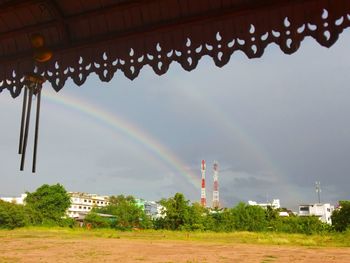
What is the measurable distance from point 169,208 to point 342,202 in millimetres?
14353

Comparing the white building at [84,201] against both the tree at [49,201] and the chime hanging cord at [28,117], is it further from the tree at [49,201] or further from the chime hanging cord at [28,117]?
the chime hanging cord at [28,117]

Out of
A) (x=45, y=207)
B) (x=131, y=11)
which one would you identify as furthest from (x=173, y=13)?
(x=45, y=207)

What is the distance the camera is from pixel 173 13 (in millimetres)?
2166

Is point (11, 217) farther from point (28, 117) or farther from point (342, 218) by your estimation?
point (28, 117)

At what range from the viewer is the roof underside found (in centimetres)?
195

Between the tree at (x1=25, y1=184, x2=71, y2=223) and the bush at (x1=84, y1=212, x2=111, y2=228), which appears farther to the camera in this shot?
the tree at (x1=25, y1=184, x2=71, y2=223)

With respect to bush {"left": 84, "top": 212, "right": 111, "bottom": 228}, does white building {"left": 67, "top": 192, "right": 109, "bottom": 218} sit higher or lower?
higher

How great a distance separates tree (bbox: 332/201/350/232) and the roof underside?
31.2 meters

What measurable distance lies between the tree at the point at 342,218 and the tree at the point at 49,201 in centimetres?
2707

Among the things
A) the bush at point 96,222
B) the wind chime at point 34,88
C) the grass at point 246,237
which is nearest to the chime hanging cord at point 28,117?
the wind chime at point 34,88

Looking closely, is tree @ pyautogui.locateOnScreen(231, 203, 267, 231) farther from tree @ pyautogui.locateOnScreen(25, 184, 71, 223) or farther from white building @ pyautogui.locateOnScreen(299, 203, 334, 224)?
white building @ pyautogui.locateOnScreen(299, 203, 334, 224)

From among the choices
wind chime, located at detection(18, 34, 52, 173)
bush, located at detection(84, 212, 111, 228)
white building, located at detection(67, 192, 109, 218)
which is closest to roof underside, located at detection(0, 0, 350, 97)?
wind chime, located at detection(18, 34, 52, 173)

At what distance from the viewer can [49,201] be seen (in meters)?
42.4

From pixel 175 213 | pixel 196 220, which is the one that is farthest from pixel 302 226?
pixel 175 213
